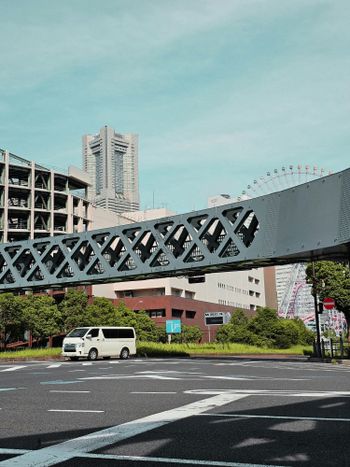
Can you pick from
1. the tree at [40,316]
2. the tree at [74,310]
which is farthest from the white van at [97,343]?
the tree at [74,310]

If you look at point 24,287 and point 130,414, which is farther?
point 24,287

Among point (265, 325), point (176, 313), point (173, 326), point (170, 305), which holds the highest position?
point (170, 305)

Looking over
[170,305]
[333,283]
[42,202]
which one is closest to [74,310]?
[333,283]

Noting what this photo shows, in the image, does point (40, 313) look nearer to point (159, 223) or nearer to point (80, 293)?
point (80, 293)

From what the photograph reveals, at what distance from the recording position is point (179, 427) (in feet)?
23.2

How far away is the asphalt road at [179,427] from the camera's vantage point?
536 cm

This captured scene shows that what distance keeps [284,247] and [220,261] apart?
3.98m

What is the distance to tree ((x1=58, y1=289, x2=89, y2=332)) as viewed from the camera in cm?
5497

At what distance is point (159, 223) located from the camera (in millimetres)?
31297

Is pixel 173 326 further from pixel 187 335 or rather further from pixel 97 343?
pixel 97 343

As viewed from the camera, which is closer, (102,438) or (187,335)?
(102,438)

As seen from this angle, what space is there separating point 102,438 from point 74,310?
167 ft

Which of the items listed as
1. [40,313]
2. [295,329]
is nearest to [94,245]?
[40,313]

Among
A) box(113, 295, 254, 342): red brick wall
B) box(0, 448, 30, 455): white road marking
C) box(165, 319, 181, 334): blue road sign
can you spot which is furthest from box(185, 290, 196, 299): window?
box(0, 448, 30, 455): white road marking
